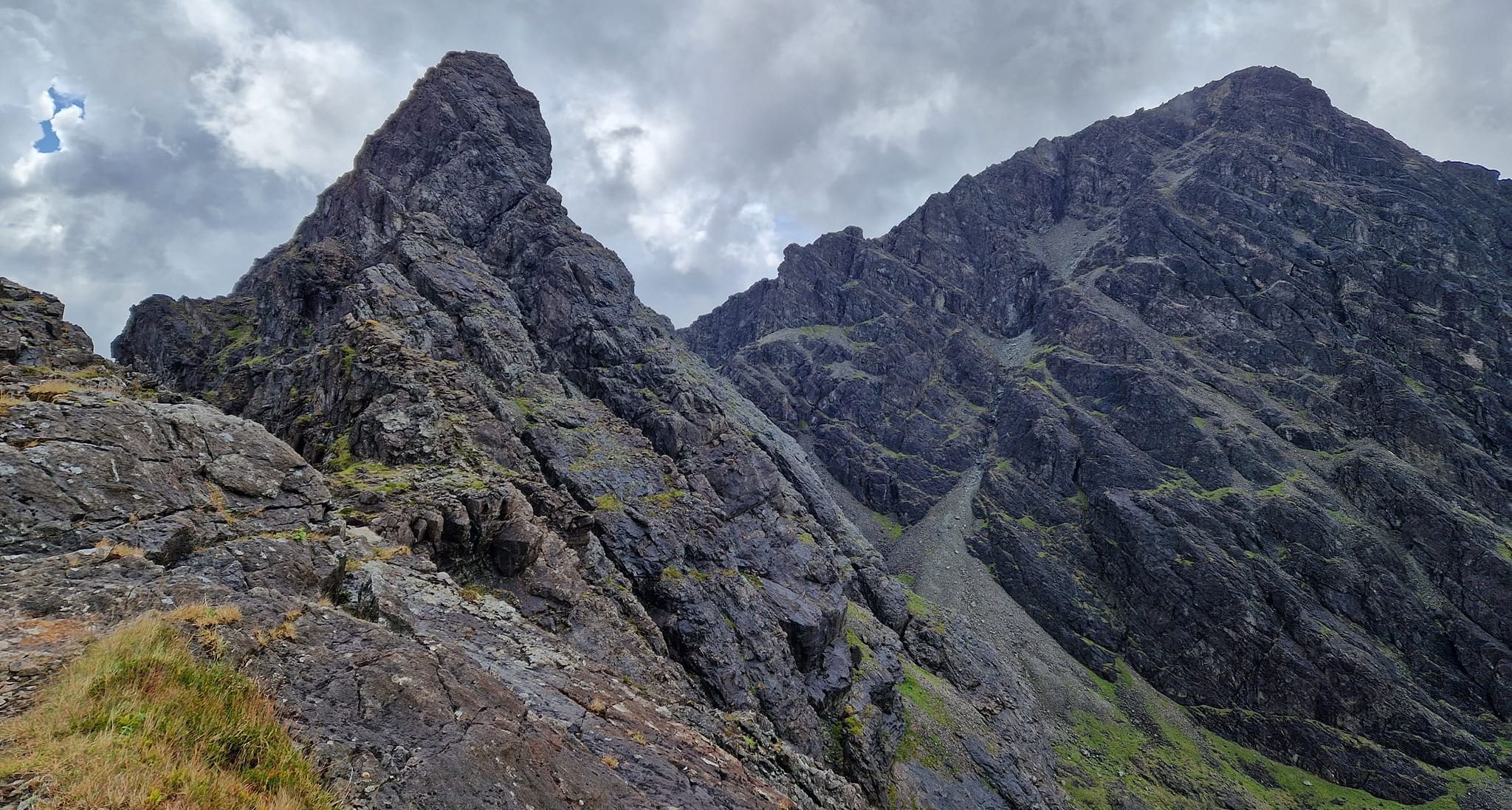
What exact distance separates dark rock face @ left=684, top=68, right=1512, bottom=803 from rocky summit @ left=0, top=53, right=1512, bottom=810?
2.23ft

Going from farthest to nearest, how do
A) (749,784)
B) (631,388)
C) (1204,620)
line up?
(1204,620) → (631,388) → (749,784)

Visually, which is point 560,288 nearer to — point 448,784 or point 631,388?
point 631,388

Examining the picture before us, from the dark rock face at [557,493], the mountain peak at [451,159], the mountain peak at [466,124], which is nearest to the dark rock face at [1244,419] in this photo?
the dark rock face at [557,493]

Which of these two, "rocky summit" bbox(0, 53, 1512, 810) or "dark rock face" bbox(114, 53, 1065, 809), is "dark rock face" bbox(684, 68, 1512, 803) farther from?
"dark rock face" bbox(114, 53, 1065, 809)

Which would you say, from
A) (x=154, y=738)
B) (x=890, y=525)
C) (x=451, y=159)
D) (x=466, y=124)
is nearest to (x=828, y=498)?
(x=890, y=525)

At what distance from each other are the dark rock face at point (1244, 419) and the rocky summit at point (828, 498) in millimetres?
681

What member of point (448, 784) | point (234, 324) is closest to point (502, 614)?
point (448, 784)

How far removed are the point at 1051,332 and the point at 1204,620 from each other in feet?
283

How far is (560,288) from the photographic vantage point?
283 feet

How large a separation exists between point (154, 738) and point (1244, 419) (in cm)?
15558

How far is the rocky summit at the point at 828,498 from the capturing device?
15547 millimetres

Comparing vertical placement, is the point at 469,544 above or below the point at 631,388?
below

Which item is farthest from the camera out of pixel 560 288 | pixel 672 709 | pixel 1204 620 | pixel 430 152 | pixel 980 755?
pixel 430 152

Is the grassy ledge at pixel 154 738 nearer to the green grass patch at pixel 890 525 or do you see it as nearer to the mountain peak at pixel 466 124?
the mountain peak at pixel 466 124
